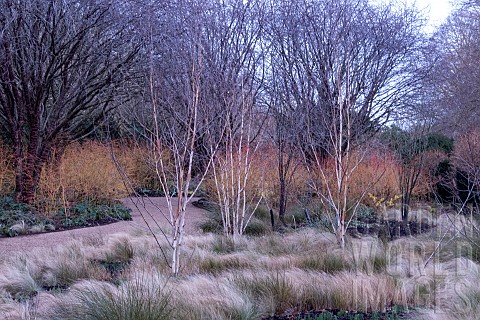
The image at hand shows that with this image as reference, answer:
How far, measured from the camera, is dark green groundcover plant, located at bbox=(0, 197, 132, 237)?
10.3m

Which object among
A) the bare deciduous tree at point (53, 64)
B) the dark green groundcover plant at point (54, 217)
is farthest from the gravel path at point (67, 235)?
the bare deciduous tree at point (53, 64)

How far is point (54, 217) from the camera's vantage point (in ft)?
38.3

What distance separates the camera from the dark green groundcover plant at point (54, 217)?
10258mm

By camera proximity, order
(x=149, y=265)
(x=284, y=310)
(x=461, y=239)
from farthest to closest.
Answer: (x=461, y=239)
(x=149, y=265)
(x=284, y=310)

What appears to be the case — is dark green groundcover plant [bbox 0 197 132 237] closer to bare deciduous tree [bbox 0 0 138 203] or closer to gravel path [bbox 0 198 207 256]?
gravel path [bbox 0 198 207 256]

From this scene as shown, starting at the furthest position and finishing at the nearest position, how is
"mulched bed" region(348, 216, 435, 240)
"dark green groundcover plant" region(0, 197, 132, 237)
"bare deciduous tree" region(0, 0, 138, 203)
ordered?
"dark green groundcover plant" region(0, 197, 132, 237), "bare deciduous tree" region(0, 0, 138, 203), "mulched bed" region(348, 216, 435, 240)

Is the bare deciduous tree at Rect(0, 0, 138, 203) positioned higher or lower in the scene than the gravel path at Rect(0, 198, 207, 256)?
higher

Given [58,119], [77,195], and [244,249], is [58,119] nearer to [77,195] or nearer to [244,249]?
[77,195]

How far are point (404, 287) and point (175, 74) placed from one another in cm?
382

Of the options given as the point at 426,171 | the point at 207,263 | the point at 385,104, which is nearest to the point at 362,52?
the point at 385,104

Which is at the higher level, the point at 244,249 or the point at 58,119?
the point at 58,119

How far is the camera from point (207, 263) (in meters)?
6.17

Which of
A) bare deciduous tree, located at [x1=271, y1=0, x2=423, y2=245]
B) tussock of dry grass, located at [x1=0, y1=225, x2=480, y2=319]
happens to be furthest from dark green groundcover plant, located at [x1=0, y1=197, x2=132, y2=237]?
bare deciduous tree, located at [x1=271, y1=0, x2=423, y2=245]

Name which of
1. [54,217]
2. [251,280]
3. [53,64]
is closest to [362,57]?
[53,64]
